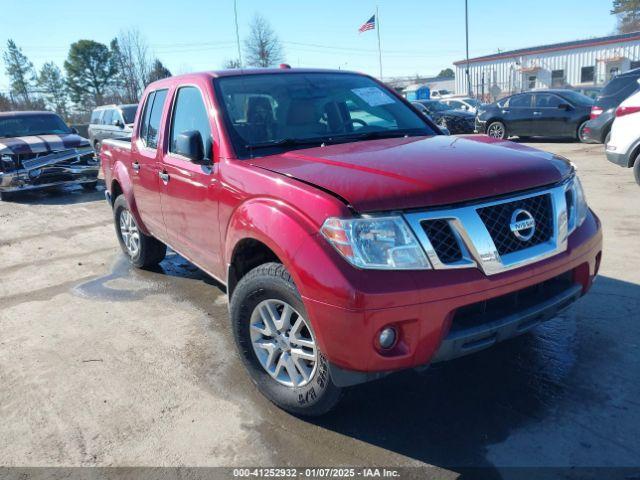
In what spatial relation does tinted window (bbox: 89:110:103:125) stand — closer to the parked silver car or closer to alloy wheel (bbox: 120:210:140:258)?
the parked silver car

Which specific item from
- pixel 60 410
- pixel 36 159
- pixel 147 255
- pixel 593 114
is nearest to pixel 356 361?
pixel 60 410

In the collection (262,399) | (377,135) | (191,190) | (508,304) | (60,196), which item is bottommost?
(262,399)

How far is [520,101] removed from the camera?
626 inches

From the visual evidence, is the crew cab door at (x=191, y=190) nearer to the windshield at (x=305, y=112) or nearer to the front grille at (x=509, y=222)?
the windshield at (x=305, y=112)

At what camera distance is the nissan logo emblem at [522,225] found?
8.40ft

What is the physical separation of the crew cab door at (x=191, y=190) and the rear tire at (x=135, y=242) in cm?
121

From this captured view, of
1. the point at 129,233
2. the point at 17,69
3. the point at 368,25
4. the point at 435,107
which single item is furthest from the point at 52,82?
the point at 129,233

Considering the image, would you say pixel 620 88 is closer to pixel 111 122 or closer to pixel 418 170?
pixel 418 170

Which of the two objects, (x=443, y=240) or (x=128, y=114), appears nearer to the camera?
(x=443, y=240)

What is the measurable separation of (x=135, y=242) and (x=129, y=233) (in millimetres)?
195

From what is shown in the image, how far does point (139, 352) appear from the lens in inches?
154

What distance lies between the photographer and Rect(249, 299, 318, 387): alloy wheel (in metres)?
2.79

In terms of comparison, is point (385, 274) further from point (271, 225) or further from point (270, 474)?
point (270, 474)

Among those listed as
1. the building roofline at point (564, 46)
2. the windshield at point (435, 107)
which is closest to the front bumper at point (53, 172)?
the windshield at point (435, 107)
